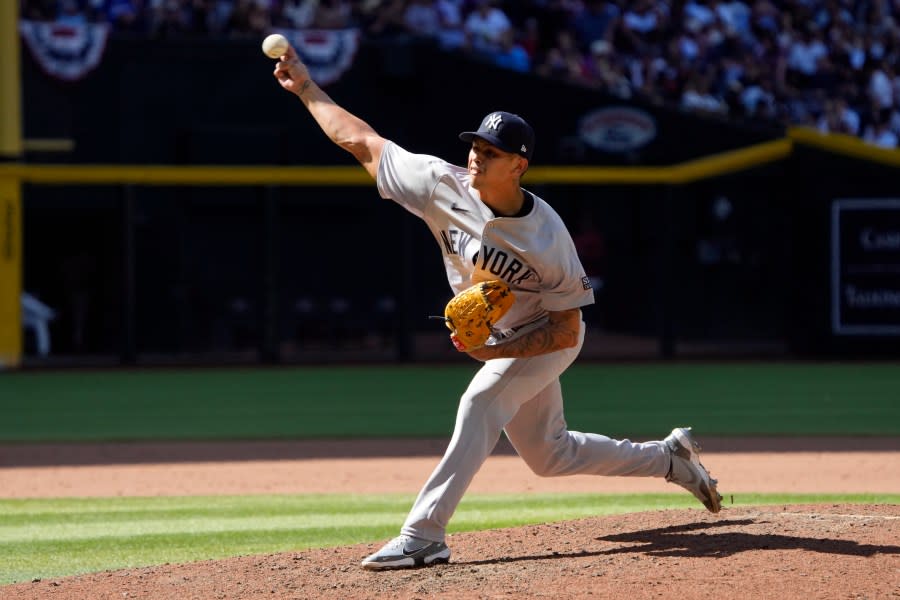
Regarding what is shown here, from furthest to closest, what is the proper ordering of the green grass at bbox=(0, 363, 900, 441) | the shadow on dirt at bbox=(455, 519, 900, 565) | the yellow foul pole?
the yellow foul pole → the green grass at bbox=(0, 363, 900, 441) → the shadow on dirt at bbox=(455, 519, 900, 565)

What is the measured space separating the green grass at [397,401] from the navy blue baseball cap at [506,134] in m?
5.37

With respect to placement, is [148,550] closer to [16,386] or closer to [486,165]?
[486,165]

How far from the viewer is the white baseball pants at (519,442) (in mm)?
5039

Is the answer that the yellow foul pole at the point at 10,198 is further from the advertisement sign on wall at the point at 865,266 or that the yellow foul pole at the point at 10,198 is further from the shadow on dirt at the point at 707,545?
the shadow on dirt at the point at 707,545

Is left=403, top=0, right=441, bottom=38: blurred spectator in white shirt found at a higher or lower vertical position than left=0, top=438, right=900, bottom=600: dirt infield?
higher

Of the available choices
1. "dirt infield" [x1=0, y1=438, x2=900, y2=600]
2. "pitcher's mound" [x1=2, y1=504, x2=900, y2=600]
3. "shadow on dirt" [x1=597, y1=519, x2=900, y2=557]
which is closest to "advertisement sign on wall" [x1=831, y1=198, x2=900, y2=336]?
"dirt infield" [x1=0, y1=438, x2=900, y2=600]

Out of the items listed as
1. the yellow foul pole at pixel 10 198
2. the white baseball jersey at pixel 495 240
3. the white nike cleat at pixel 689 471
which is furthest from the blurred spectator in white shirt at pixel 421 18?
the white baseball jersey at pixel 495 240

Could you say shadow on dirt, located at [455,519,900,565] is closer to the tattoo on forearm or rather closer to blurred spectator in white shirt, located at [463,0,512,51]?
the tattoo on forearm

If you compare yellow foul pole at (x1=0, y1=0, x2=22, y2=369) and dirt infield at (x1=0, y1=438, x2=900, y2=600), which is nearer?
dirt infield at (x1=0, y1=438, x2=900, y2=600)

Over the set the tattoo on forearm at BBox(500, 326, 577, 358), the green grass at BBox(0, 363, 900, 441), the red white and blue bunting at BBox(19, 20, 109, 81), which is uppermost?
the red white and blue bunting at BBox(19, 20, 109, 81)

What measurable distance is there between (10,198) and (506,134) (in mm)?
11725

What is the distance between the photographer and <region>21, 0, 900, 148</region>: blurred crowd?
1794 centimetres

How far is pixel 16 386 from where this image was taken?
1409 centimetres

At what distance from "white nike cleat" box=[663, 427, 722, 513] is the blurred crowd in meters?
12.7
